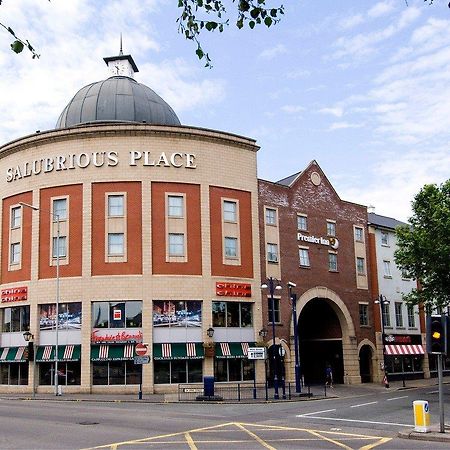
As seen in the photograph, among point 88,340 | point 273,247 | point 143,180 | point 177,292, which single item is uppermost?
point 143,180

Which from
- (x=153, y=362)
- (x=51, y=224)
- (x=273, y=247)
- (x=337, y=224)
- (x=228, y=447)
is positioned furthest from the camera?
(x=337, y=224)

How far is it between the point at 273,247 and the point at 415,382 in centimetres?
1857

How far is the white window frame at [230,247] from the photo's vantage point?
155ft

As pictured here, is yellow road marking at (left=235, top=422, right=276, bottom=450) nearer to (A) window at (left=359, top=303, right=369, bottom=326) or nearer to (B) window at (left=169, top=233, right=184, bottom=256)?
(B) window at (left=169, top=233, right=184, bottom=256)

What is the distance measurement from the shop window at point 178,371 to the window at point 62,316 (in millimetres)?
6265

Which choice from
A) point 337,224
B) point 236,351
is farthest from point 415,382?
point 236,351

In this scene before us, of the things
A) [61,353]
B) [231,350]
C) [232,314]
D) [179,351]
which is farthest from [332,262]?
[61,353]

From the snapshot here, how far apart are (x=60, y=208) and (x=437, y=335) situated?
32.8 metres

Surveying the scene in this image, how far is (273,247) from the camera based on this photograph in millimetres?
49938

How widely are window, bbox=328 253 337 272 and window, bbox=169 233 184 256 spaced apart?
14440 mm

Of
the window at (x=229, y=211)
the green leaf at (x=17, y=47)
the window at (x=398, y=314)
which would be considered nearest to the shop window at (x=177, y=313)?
the window at (x=229, y=211)

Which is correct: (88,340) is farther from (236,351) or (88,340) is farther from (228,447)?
(228,447)

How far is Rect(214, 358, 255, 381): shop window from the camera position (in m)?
44.9

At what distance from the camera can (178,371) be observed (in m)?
43.8
